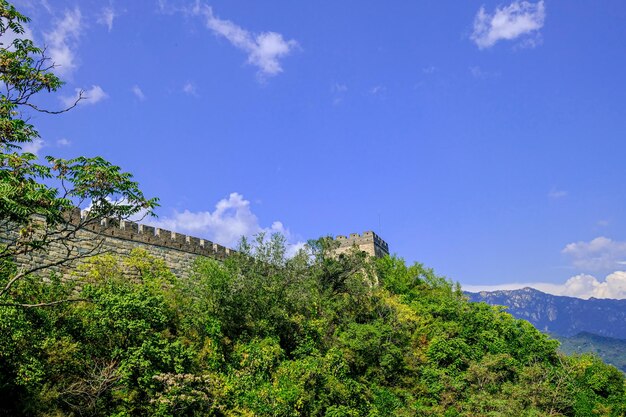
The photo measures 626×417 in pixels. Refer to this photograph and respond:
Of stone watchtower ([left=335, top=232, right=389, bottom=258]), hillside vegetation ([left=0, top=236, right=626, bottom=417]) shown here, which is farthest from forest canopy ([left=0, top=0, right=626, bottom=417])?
stone watchtower ([left=335, top=232, right=389, bottom=258])

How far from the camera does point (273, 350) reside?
2116cm

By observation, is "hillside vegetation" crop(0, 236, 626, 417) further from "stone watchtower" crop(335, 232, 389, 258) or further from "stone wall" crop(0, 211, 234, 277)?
"stone watchtower" crop(335, 232, 389, 258)

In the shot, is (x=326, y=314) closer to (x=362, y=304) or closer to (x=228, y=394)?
(x=362, y=304)

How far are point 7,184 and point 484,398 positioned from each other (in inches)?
912

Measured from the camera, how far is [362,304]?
105 ft

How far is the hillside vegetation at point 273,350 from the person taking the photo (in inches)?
638

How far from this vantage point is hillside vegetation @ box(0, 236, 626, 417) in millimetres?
16203

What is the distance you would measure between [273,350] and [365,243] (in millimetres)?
28966

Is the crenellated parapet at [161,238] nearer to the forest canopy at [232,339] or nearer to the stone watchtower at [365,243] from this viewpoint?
the forest canopy at [232,339]

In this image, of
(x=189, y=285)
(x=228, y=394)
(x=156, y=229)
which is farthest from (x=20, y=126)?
(x=156, y=229)

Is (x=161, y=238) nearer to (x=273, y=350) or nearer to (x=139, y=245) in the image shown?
(x=139, y=245)

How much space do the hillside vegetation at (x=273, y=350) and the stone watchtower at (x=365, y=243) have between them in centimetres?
1070

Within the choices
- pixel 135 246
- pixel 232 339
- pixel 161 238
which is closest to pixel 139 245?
pixel 135 246

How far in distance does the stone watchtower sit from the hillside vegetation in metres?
10.7
